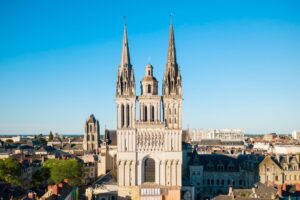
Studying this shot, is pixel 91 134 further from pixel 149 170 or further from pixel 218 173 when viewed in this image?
pixel 149 170

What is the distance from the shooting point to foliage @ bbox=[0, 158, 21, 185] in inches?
3115

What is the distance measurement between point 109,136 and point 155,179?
31923 mm

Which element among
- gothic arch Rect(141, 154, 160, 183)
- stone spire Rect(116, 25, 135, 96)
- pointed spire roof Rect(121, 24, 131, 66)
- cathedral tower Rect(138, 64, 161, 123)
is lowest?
Result: gothic arch Rect(141, 154, 160, 183)

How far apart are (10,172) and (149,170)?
28.5 metres

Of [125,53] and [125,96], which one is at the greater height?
[125,53]

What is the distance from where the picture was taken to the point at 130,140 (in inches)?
2985

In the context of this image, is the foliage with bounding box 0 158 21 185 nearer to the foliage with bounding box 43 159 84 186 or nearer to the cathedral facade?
the foliage with bounding box 43 159 84 186

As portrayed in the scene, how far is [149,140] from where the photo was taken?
76188 millimetres

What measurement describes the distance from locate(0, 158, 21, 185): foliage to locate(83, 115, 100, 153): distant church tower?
196 ft

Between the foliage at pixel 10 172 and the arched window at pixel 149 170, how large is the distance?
2611cm

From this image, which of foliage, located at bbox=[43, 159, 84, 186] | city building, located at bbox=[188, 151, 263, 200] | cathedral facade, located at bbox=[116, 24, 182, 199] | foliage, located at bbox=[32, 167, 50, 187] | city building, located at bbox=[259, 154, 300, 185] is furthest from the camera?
city building, located at bbox=[188, 151, 263, 200]

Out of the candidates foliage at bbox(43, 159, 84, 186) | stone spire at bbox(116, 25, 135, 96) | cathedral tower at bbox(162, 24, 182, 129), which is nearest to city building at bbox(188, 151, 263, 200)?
cathedral tower at bbox(162, 24, 182, 129)

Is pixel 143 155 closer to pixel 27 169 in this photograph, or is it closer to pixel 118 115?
pixel 118 115

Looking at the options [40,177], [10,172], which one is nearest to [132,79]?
[40,177]
